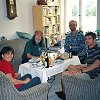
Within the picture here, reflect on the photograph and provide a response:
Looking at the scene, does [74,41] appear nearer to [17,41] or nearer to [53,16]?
[17,41]

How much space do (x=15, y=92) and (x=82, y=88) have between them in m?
0.90

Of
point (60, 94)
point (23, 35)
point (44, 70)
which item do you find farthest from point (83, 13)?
point (44, 70)

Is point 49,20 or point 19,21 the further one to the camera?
point 49,20

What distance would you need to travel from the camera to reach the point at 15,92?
7.97 ft

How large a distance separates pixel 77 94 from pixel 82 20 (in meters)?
4.66

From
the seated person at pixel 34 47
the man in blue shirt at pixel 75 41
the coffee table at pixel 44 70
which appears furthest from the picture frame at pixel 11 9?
the coffee table at pixel 44 70

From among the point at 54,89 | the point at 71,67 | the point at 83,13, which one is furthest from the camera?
the point at 83,13

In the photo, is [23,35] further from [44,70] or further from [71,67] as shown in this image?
[44,70]

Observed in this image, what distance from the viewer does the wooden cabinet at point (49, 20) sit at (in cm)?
578

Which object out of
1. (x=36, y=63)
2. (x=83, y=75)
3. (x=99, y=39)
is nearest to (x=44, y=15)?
(x=99, y=39)

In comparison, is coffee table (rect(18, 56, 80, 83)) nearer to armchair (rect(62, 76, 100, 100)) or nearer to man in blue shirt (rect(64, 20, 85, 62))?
armchair (rect(62, 76, 100, 100))

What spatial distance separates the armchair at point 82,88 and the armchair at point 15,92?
1.20 ft

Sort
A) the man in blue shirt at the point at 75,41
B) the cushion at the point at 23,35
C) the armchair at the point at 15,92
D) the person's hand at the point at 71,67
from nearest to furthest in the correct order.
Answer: the armchair at the point at 15,92 < the person's hand at the point at 71,67 < the man in blue shirt at the point at 75,41 < the cushion at the point at 23,35

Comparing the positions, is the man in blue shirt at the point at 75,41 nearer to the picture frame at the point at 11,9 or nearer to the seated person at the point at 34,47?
the seated person at the point at 34,47
